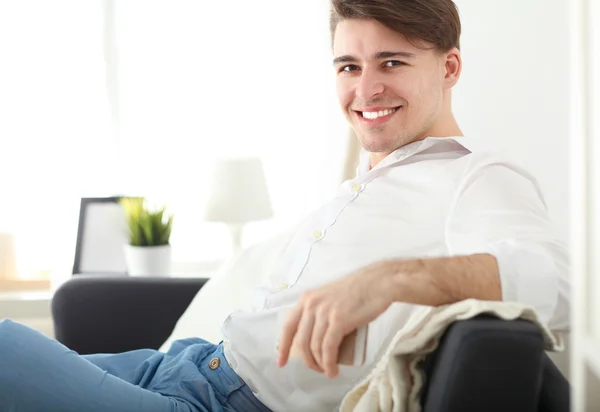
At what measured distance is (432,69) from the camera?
1536mm

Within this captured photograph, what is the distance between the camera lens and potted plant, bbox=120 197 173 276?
2.62 m

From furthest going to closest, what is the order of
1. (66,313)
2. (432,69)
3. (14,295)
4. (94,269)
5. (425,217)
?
(14,295) → (94,269) → (66,313) → (432,69) → (425,217)

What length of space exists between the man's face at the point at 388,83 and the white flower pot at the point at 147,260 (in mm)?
1281

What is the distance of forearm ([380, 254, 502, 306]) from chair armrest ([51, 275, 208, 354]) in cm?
98

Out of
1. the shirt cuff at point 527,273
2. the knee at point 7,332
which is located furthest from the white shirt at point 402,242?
the knee at point 7,332

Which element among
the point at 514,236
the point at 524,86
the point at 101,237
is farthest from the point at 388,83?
the point at 101,237

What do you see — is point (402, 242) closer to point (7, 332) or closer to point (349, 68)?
point (349, 68)

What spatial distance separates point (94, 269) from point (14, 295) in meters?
0.71

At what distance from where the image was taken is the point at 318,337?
3.07ft

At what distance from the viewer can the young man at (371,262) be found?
1.00 meters

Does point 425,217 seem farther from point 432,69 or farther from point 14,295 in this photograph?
point 14,295

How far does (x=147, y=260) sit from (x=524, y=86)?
1.45 metres

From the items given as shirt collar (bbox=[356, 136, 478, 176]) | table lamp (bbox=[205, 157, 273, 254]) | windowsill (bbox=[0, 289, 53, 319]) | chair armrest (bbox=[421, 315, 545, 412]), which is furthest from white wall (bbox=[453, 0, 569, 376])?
windowsill (bbox=[0, 289, 53, 319])

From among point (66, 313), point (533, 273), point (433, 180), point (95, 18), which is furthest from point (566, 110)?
point (95, 18)
